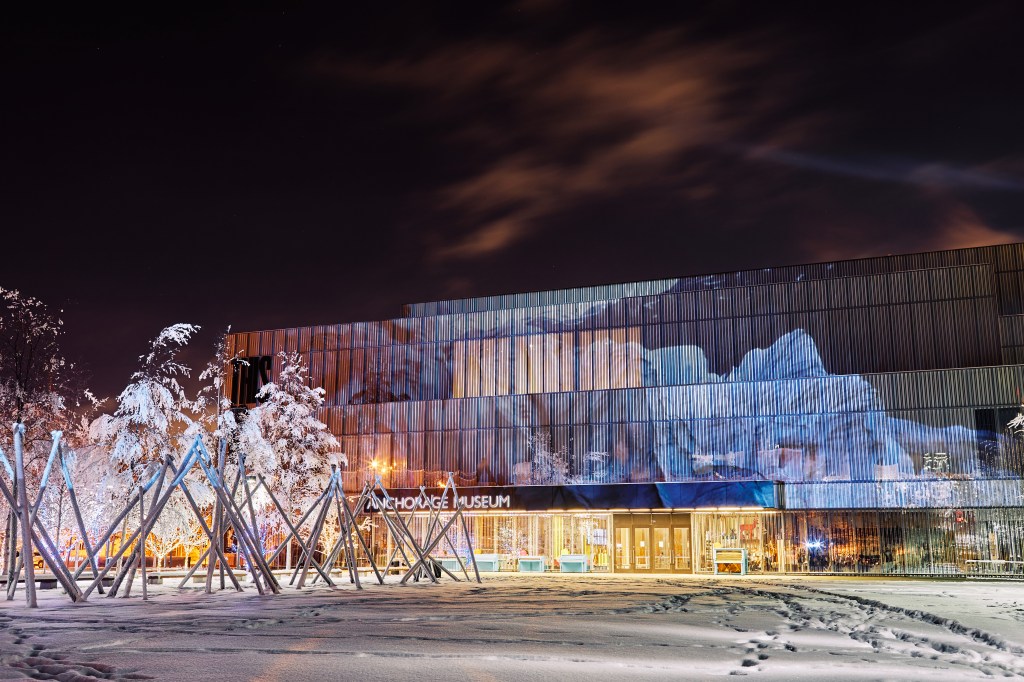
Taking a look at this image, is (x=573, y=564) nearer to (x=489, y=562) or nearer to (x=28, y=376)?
(x=489, y=562)

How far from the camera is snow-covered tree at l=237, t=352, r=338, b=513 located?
133 feet

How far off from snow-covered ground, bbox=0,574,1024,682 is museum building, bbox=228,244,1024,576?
62.1ft

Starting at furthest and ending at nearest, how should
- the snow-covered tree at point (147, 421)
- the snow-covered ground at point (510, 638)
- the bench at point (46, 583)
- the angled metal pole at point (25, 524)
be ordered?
the snow-covered tree at point (147, 421), the bench at point (46, 583), the angled metal pole at point (25, 524), the snow-covered ground at point (510, 638)

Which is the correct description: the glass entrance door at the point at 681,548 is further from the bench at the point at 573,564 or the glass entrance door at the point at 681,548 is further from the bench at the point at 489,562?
the bench at the point at 489,562

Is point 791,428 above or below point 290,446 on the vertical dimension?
above

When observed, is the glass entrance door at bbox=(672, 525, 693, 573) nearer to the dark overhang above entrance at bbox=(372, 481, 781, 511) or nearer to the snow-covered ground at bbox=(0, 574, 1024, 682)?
the dark overhang above entrance at bbox=(372, 481, 781, 511)

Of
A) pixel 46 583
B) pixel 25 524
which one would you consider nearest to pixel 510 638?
pixel 25 524

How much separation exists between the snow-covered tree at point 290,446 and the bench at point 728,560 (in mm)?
16600

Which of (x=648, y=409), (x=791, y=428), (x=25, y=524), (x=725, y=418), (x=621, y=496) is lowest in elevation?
(x=25, y=524)

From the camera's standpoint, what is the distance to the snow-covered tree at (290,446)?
4044 cm

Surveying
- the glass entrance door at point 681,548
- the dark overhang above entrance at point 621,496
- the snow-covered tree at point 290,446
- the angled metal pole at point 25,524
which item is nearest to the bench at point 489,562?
the dark overhang above entrance at point 621,496

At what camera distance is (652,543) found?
4141cm

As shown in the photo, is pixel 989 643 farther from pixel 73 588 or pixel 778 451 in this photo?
pixel 778 451

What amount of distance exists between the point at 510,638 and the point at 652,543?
30456 millimetres
